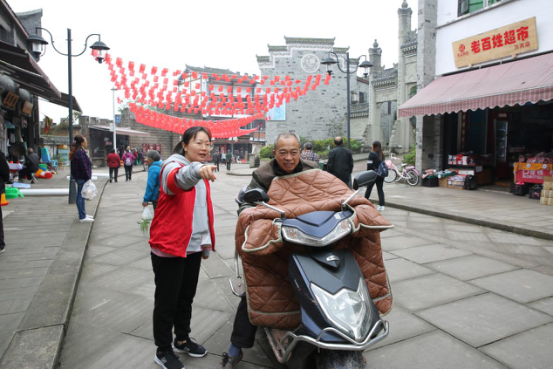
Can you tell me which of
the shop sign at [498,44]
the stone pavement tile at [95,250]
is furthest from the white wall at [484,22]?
the stone pavement tile at [95,250]

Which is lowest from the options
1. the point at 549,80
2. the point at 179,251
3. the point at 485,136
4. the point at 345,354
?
the point at 345,354

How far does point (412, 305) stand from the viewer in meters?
3.52

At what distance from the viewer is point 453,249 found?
542 cm

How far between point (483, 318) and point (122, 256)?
445 cm

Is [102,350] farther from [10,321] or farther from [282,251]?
[282,251]

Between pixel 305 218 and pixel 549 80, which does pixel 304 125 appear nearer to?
pixel 549 80

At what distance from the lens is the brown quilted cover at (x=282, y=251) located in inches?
86.4

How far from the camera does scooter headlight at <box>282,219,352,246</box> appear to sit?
2059 mm

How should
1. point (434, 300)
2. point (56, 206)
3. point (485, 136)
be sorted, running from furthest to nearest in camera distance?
1. point (485, 136)
2. point (56, 206)
3. point (434, 300)

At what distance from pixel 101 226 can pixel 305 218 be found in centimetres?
628

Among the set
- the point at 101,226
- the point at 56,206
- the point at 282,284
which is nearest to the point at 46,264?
the point at 101,226

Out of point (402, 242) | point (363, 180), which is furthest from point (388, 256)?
point (363, 180)

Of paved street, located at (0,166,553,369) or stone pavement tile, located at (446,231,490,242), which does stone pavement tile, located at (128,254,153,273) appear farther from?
stone pavement tile, located at (446,231,490,242)

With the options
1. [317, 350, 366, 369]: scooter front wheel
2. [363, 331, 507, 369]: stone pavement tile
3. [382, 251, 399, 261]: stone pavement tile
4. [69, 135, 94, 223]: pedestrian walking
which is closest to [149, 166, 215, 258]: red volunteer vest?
[317, 350, 366, 369]: scooter front wheel
